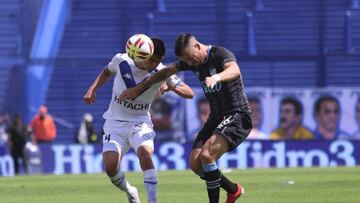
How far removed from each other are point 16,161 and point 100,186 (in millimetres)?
9663

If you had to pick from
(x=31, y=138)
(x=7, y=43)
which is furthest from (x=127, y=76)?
(x=7, y=43)

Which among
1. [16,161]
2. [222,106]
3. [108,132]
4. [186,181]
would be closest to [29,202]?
[108,132]

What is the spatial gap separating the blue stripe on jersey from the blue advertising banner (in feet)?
48.8

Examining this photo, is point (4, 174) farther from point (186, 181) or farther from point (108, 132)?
point (108, 132)

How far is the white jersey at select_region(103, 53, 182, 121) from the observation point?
39.7 ft

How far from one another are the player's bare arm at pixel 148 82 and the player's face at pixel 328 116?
18959mm

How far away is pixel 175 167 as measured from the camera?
88.4 feet

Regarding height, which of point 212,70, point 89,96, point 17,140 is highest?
point 212,70

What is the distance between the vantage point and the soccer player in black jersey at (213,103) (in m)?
11.5

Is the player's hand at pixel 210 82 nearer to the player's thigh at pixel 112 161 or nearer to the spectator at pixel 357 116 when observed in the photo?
the player's thigh at pixel 112 161

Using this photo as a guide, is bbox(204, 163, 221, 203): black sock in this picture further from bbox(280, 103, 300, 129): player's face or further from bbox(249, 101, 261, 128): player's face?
bbox(280, 103, 300, 129): player's face

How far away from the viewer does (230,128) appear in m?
11.7

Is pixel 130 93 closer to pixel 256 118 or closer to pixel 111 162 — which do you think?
pixel 111 162

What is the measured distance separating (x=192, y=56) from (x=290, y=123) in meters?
19.1
